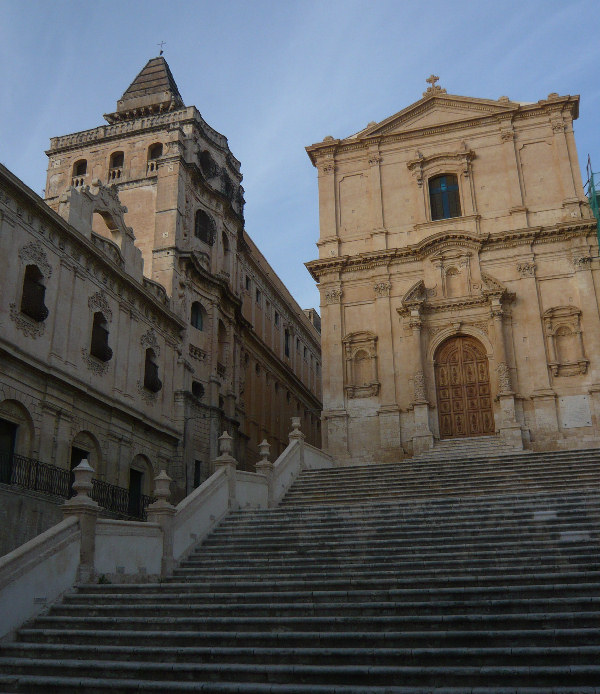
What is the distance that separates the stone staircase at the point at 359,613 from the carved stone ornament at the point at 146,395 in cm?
960

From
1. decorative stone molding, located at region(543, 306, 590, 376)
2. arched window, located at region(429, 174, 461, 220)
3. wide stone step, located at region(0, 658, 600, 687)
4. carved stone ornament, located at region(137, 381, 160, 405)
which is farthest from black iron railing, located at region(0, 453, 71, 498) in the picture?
arched window, located at region(429, 174, 461, 220)

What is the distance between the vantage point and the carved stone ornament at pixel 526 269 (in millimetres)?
24828

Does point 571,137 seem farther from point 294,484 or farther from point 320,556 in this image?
point 320,556

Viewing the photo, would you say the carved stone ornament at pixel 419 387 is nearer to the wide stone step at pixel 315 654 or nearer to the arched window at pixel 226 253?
the arched window at pixel 226 253

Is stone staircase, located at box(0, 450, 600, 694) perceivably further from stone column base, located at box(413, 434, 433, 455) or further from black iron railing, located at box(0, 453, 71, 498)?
stone column base, located at box(413, 434, 433, 455)

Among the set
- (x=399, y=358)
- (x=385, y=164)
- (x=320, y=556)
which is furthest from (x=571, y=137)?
(x=320, y=556)

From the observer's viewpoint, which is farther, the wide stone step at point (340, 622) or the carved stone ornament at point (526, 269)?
the carved stone ornament at point (526, 269)

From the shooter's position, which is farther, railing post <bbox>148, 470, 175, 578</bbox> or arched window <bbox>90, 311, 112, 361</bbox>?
arched window <bbox>90, 311, 112, 361</bbox>

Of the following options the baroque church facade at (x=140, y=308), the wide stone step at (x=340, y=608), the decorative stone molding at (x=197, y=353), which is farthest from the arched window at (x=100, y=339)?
the wide stone step at (x=340, y=608)

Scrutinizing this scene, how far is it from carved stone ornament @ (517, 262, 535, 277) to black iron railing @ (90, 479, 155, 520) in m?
14.6

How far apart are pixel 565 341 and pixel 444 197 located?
7341 mm

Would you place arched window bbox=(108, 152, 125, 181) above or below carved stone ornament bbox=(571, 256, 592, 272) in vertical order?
above

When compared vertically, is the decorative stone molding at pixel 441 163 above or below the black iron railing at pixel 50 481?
above

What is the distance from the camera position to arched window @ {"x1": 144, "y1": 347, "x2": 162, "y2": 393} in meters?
24.6
